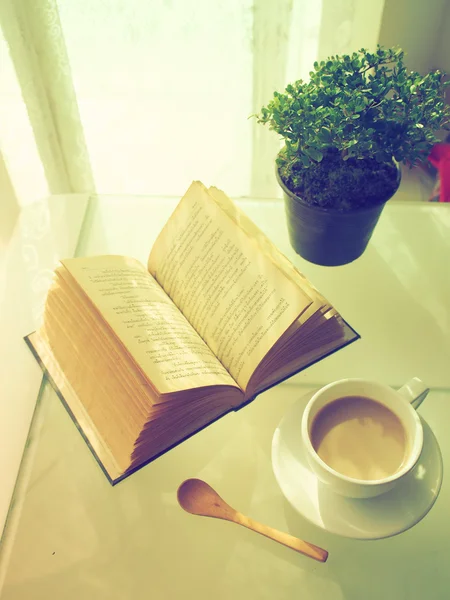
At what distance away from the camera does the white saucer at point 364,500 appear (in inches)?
24.2

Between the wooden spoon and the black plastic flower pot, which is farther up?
the black plastic flower pot

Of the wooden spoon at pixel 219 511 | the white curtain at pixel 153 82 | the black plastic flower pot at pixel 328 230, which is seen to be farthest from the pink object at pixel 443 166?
the wooden spoon at pixel 219 511

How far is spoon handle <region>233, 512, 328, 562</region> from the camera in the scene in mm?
628

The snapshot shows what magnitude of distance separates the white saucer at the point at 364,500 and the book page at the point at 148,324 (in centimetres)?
13

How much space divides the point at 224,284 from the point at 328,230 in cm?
19

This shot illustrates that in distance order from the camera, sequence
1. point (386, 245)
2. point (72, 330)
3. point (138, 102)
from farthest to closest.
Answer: point (138, 102) < point (386, 245) < point (72, 330)

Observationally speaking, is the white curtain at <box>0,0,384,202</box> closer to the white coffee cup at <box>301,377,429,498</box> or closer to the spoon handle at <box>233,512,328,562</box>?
the white coffee cup at <box>301,377,429,498</box>

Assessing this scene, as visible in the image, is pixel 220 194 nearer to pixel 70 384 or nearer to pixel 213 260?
pixel 213 260

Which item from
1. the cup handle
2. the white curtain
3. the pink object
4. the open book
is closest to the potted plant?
the open book

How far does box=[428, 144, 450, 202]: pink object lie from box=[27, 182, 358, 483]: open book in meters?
0.82

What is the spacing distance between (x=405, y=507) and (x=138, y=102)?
3.63ft

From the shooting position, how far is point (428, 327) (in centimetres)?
84

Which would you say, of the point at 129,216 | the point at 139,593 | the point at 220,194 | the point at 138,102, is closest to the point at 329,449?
the point at 139,593

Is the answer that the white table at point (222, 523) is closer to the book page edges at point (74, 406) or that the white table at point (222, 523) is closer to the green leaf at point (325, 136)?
the book page edges at point (74, 406)
